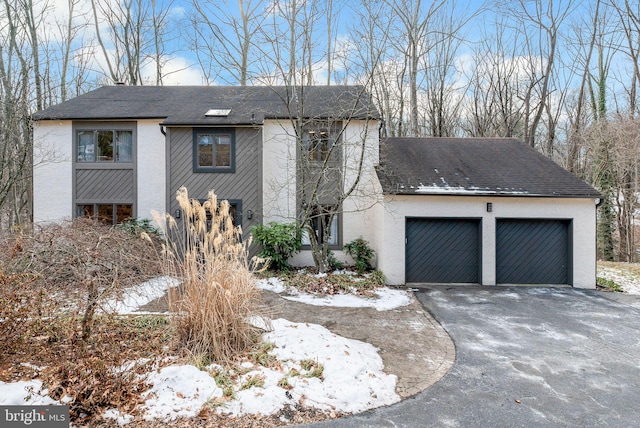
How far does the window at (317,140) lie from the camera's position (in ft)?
31.8

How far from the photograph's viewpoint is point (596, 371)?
13.3 ft

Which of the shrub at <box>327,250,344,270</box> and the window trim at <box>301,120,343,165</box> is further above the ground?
the window trim at <box>301,120,343,165</box>

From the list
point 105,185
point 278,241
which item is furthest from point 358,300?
point 105,185

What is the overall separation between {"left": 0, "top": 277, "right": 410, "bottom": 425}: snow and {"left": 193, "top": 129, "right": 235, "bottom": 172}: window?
6.25m

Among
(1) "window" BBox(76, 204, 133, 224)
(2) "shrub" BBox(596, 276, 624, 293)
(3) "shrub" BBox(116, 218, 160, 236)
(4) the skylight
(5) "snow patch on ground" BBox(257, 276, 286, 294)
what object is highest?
(4) the skylight

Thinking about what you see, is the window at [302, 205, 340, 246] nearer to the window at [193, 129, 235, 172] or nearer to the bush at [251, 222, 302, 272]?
the bush at [251, 222, 302, 272]

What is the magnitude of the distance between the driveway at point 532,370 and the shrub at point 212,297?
1584mm

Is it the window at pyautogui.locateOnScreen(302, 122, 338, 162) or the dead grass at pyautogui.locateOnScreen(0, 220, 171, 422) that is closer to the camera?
the dead grass at pyautogui.locateOnScreen(0, 220, 171, 422)

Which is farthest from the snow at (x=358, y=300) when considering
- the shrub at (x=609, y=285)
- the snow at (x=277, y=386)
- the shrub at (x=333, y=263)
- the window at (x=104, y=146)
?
the window at (x=104, y=146)

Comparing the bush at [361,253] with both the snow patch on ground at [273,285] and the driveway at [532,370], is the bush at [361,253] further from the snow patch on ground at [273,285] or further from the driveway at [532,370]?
the driveway at [532,370]

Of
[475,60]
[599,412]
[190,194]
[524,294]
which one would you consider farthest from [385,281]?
[475,60]

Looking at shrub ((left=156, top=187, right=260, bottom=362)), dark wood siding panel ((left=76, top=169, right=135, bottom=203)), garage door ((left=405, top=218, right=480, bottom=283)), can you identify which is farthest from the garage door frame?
dark wood siding panel ((left=76, top=169, right=135, bottom=203))

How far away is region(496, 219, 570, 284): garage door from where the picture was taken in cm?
891

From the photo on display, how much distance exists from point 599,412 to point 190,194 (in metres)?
9.73
